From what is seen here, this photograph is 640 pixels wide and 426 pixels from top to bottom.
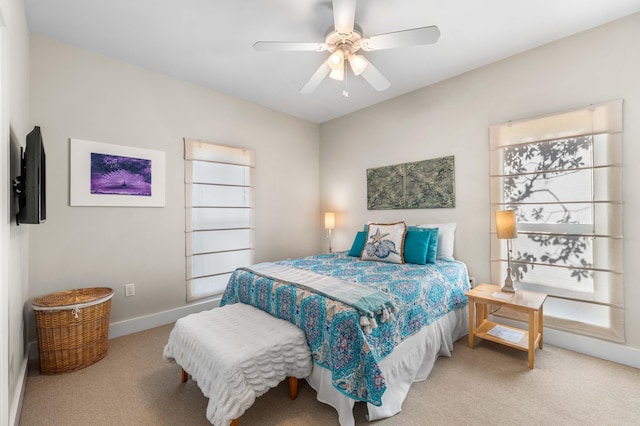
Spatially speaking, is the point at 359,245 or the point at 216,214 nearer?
the point at 359,245

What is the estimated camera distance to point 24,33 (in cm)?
210

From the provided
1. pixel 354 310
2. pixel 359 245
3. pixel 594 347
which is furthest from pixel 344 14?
pixel 594 347

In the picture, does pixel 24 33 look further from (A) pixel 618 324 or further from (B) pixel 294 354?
(A) pixel 618 324

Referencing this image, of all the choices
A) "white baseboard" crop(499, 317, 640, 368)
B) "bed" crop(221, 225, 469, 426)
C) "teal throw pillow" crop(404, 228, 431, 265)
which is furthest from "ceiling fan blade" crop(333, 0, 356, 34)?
"white baseboard" crop(499, 317, 640, 368)

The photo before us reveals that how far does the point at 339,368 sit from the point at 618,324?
2.37m

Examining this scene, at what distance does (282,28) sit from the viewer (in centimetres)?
230

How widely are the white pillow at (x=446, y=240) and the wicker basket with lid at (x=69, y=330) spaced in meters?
3.19

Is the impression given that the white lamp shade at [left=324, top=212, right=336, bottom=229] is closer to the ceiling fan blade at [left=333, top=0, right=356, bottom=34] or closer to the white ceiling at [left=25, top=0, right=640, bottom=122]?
the white ceiling at [left=25, top=0, right=640, bottom=122]

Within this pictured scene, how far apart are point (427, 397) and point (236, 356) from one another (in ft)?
4.16

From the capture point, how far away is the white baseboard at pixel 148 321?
8.91 feet

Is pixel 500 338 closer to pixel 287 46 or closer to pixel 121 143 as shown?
pixel 287 46

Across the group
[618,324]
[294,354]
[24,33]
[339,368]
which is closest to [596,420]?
[618,324]

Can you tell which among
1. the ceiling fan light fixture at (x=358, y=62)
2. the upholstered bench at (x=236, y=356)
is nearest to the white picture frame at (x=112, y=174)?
the upholstered bench at (x=236, y=356)

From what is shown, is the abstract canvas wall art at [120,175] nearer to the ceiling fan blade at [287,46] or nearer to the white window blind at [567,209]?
the ceiling fan blade at [287,46]
